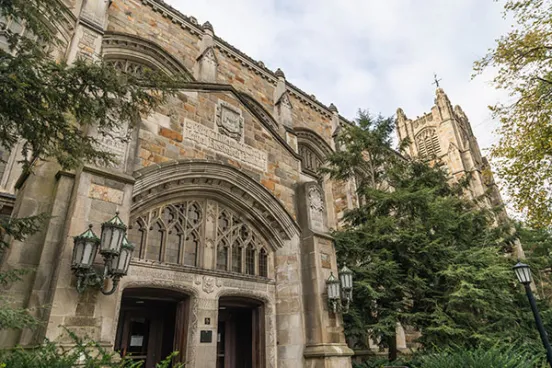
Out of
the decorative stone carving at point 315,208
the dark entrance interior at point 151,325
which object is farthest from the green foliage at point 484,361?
the dark entrance interior at point 151,325

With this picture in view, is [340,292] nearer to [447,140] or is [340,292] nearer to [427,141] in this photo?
[447,140]

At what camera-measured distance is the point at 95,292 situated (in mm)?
4527

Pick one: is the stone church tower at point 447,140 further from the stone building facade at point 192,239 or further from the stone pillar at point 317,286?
the stone building facade at point 192,239

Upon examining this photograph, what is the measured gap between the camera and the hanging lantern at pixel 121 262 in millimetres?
4586

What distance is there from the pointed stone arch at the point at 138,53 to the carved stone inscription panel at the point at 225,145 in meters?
5.55

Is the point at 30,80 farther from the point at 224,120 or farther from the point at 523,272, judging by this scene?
the point at 523,272

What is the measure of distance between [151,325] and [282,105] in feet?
33.4

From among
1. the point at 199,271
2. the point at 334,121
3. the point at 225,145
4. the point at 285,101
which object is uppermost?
the point at 334,121

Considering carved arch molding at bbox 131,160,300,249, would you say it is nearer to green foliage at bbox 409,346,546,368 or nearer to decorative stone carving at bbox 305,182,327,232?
decorative stone carving at bbox 305,182,327,232

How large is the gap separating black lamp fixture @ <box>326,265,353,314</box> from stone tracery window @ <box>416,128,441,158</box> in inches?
1058

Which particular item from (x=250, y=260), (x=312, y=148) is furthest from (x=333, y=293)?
(x=312, y=148)

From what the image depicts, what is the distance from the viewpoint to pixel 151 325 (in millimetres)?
6711

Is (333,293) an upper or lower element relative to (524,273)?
lower

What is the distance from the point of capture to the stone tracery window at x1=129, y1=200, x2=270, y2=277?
613cm
